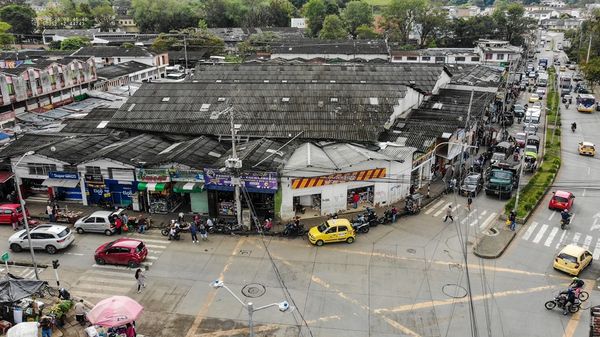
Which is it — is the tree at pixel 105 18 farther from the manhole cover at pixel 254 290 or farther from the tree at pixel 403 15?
the manhole cover at pixel 254 290

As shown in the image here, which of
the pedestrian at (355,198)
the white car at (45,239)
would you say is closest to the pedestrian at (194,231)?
the white car at (45,239)

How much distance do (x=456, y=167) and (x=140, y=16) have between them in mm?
142867

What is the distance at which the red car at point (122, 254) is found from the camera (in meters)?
28.7

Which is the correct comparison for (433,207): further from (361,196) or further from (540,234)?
(540,234)

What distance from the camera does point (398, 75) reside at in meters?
63.7

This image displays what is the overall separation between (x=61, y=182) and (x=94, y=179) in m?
2.62

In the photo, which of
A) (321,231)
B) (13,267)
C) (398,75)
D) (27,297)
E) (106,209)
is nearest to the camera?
(27,297)

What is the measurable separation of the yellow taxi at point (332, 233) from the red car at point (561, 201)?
16896 millimetres

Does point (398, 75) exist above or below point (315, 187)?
above

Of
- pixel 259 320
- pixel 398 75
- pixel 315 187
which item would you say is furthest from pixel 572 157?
pixel 259 320

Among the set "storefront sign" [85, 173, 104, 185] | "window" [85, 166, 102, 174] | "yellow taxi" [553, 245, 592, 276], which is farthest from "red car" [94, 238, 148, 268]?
"yellow taxi" [553, 245, 592, 276]

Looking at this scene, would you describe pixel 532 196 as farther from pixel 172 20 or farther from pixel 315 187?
pixel 172 20

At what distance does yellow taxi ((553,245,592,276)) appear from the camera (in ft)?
89.1

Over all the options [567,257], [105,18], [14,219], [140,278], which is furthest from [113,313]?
[105,18]
